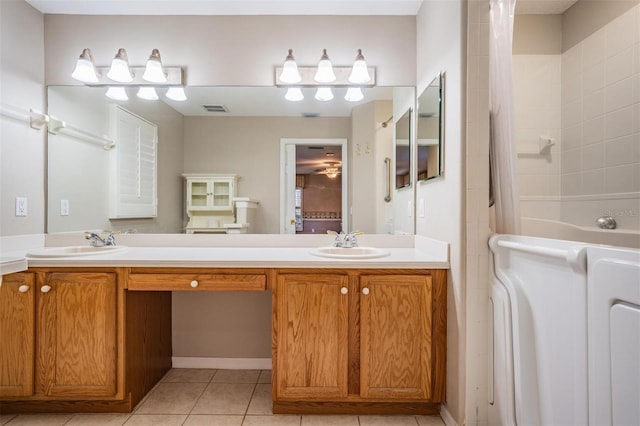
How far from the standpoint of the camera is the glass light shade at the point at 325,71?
83.0 inches

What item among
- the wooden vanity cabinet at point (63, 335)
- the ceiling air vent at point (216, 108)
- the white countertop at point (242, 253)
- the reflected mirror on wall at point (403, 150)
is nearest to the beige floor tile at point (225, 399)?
the wooden vanity cabinet at point (63, 335)

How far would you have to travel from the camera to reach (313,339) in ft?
5.51

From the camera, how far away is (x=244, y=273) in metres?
1.70

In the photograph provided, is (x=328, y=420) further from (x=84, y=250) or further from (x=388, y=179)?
(x=84, y=250)

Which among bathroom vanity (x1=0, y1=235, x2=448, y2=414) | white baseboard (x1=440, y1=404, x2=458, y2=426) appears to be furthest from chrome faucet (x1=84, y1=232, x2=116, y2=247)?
white baseboard (x1=440, y1=404, x2=458, y2=426)

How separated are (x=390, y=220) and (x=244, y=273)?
106 cm

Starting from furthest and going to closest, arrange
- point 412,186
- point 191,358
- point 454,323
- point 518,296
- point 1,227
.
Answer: point 191,358 < point 412,186 < point 1,227 < point 454,323 < point 518,296

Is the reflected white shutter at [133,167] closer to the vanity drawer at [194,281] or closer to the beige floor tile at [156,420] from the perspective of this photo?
the vanity drawer at [194,281]

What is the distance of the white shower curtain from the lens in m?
1.44

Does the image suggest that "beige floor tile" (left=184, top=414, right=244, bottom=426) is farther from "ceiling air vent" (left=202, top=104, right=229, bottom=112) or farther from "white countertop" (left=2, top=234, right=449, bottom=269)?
"ceiling air vent" (left=202, top=104, right=229, bottom=112)

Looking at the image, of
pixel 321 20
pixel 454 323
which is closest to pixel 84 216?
pixel 321 20

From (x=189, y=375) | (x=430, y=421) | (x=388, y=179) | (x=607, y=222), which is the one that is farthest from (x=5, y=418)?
(x=607, y=222)

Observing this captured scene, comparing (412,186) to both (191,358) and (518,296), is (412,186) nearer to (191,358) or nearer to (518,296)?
(518,296)

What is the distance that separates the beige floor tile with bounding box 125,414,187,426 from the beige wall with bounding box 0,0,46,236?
1307 millimetres
